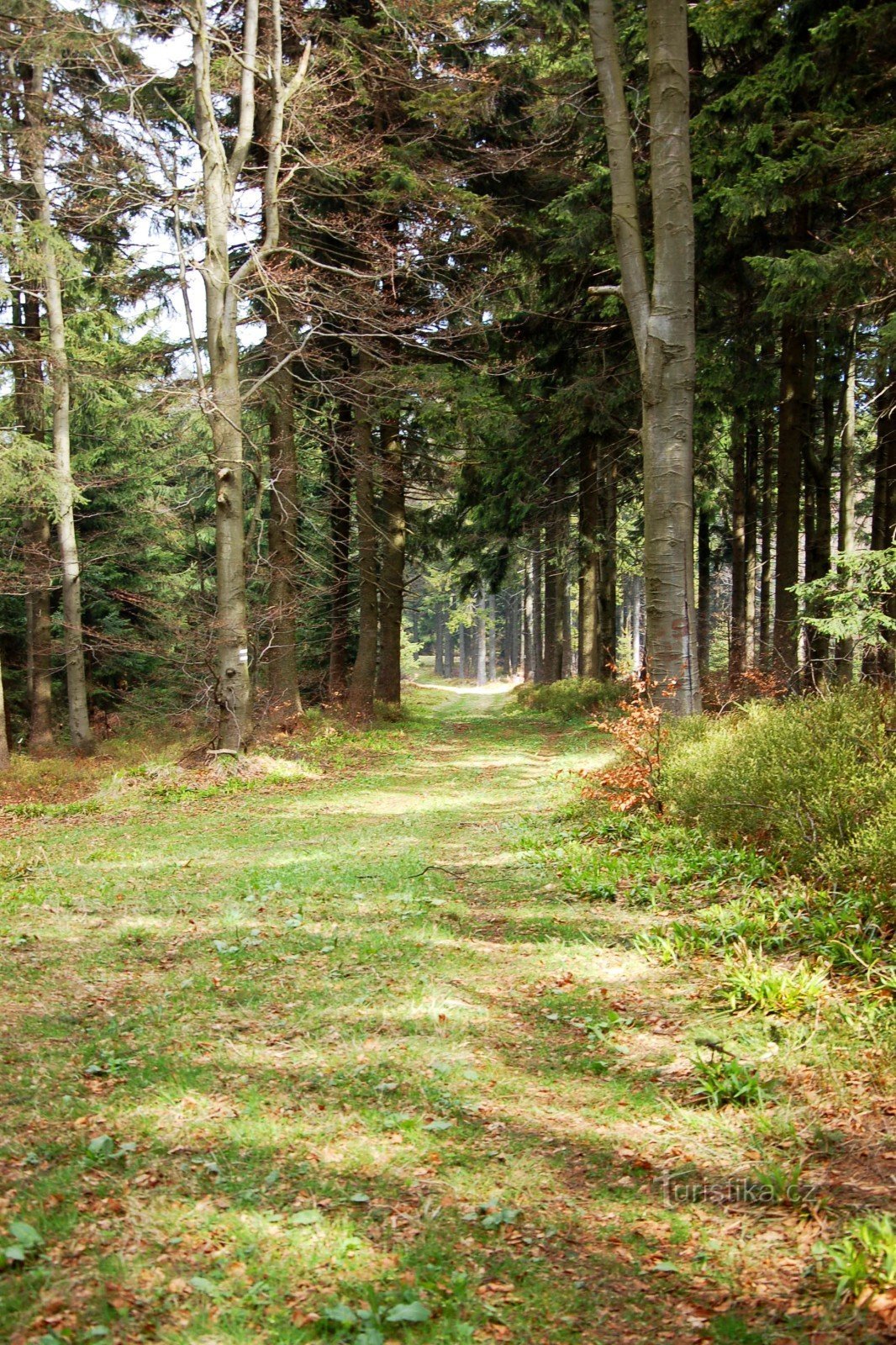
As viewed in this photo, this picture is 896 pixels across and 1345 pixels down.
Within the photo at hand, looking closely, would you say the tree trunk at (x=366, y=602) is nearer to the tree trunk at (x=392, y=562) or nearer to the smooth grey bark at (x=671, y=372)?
the tree trunk at (x=392, y=562)

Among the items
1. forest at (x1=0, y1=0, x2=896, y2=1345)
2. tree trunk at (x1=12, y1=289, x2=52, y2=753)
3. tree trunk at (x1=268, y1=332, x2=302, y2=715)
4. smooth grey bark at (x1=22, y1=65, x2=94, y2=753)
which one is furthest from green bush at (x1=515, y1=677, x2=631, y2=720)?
tree trunk at (x1=12, y1=289, x2=52, y2=753)

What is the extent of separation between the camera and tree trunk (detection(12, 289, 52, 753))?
643 inches

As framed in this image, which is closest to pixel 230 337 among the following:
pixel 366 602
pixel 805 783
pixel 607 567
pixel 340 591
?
pixel 366 602

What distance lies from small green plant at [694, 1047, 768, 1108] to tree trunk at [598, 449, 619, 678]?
17.1 meters

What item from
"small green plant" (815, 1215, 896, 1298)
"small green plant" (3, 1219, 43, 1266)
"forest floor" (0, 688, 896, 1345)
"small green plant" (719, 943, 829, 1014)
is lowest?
"forest floor" (0, 688, 896, 1345)

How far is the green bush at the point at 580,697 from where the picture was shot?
19031mm

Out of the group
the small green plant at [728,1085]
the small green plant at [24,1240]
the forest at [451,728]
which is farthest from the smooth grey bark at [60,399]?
the small green plant at [728,1085]

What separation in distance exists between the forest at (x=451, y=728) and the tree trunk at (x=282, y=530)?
0.11 meters

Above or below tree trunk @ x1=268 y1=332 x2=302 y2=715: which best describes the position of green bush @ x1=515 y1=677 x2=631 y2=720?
below

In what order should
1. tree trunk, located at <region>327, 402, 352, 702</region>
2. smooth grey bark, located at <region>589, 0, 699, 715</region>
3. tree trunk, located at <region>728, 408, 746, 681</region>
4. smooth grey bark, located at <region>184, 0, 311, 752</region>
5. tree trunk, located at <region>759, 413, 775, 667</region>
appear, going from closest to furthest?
smooth grey bark, located at <region>589, 0, 699, 715</region> < smooth grey bark, located at <region>184, 0, 311, 752</region> < tree trunk, located at <region>728, 408, 746, 681</region> < tree trunk, located at <region>759, 413, 775, 667</region> < tree trunk, located at <region>327, 402, 352, 702</region>

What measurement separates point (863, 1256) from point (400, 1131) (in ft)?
5.69

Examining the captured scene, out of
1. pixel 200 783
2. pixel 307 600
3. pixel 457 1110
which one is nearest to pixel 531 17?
pixel 307 600

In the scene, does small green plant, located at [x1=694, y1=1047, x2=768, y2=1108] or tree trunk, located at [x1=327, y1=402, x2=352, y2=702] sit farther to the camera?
tree trunk, located at [x1=327, y1=402, x2=352, y2=702]

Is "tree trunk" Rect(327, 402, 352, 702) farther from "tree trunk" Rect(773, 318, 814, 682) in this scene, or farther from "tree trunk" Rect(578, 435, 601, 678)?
"tree trunk" Rect(773, 318, 814, 682)
